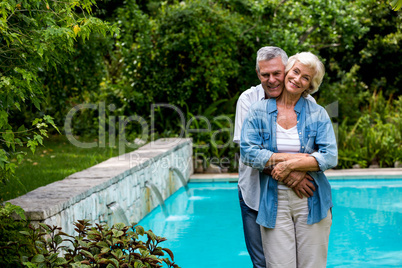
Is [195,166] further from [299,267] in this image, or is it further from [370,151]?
[299,267]

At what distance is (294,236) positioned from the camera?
281 cm

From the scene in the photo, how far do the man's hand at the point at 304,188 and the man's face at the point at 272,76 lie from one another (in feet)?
1.85

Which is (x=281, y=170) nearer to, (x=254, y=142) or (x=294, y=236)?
(x=254, y=142)

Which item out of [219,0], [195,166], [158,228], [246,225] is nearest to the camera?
[246,225]

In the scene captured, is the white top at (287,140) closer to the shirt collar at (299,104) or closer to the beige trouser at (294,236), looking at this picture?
the shirt collar at (299,104)

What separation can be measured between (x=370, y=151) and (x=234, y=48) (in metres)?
3.27

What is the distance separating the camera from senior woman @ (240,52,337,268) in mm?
2779

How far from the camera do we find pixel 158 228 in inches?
237

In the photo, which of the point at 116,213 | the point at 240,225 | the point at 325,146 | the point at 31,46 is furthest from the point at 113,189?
the point at 325,146

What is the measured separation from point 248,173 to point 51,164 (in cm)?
395

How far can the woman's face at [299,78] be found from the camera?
285 centimetres

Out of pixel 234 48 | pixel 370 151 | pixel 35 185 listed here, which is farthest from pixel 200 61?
pixel 35 185

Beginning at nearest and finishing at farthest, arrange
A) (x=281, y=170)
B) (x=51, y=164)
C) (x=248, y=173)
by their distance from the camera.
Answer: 1. (x=281, y=170)
2. (x=248, y=173)
3. (x=51, y=164)

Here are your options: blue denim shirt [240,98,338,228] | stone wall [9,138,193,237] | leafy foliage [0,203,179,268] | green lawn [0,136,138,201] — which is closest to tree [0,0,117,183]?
leafy foliage [0,203,179,268]
